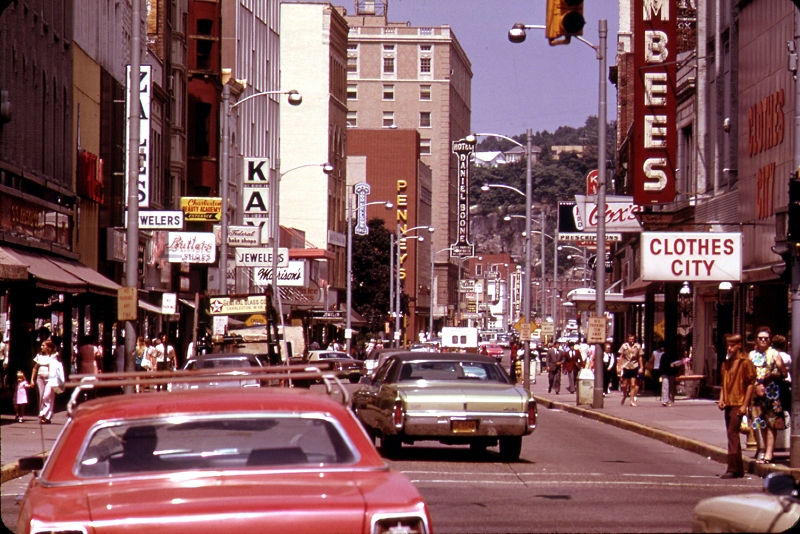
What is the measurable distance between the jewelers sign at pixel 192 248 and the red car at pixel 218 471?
132 feet

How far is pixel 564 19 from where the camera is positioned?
1487cm

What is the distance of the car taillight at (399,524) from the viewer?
6.38 metres

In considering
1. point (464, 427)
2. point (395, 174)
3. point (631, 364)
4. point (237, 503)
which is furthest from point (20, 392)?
point (395, 174)

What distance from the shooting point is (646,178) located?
41.6m

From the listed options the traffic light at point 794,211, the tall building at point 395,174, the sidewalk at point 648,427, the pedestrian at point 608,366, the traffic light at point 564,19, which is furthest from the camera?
the tall building at point 395,174

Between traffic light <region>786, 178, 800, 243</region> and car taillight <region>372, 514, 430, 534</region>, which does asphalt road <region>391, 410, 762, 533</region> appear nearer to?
traffic light <region>786, 178, 800, 243</region>

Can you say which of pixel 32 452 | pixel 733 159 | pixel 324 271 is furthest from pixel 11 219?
pixel 324 271

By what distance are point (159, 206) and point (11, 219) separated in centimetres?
2380

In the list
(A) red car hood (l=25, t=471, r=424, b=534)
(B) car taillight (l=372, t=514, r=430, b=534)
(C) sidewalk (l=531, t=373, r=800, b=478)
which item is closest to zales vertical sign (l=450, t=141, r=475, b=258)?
(C) sidewalk (l=531, t=373, r=800, b=478)

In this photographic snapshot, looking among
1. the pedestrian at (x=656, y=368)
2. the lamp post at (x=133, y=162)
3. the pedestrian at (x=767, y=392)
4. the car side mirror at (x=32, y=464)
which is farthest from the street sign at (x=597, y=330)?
the car side mirror at (x=32, y=464)

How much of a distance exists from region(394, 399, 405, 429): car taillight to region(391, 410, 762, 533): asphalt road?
0.54 metres

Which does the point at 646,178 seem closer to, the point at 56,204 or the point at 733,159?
the point at 733,159

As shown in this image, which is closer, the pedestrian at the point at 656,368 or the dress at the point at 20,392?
the dress at the point at 20,392

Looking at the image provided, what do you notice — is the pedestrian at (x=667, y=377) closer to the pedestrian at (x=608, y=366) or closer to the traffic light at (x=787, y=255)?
the pedestrian at (x=608, y=366)
